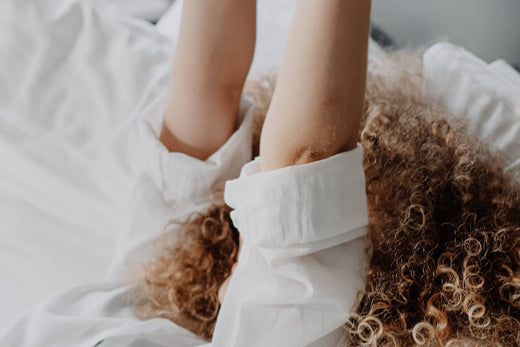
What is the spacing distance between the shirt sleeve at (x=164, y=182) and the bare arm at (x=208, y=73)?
2 cm

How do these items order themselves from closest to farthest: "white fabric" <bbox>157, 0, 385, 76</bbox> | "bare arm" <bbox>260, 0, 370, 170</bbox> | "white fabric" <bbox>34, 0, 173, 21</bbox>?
"bare arm" <bbox>260, 0, 370, 170</bbox>, "white fabric" <bbox>157, 0, 385, 76</bbox>, "white fabric" <bbox>34, 0, 173, 21</bbox>

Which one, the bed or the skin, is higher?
A: the skin

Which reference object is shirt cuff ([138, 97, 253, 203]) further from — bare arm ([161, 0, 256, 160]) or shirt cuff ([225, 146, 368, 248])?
shirt cuff ([225, 146, 368, 248])

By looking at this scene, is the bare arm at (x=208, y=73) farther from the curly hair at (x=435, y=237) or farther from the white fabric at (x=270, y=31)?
the white fabric at (x=270, y=31)

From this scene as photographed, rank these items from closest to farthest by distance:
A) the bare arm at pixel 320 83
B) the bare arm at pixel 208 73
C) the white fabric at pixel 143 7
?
1. the bare arm at pixel 320 83
2. the bare arm at pixel 208 73
3. the white fabric at pixel 143 7

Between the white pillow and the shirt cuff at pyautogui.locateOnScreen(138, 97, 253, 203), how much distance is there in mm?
273

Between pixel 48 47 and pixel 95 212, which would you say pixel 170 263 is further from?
pixel 48 47

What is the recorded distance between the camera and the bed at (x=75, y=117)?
819 millimetres

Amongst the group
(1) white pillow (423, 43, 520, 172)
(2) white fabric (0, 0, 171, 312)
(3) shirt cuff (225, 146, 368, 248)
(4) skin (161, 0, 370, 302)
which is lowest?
(2) white fabric (0, 0, 171, 312)

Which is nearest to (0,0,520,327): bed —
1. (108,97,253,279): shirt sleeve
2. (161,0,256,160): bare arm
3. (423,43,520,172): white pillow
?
(423,43,520,172): white pillow

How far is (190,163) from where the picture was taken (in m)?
0.72

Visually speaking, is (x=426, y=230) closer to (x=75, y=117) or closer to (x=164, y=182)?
(x=164, y=182)

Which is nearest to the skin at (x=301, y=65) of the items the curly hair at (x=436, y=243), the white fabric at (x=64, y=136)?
the curly hair at (x=436, y=243)

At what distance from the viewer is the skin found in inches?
18.7
